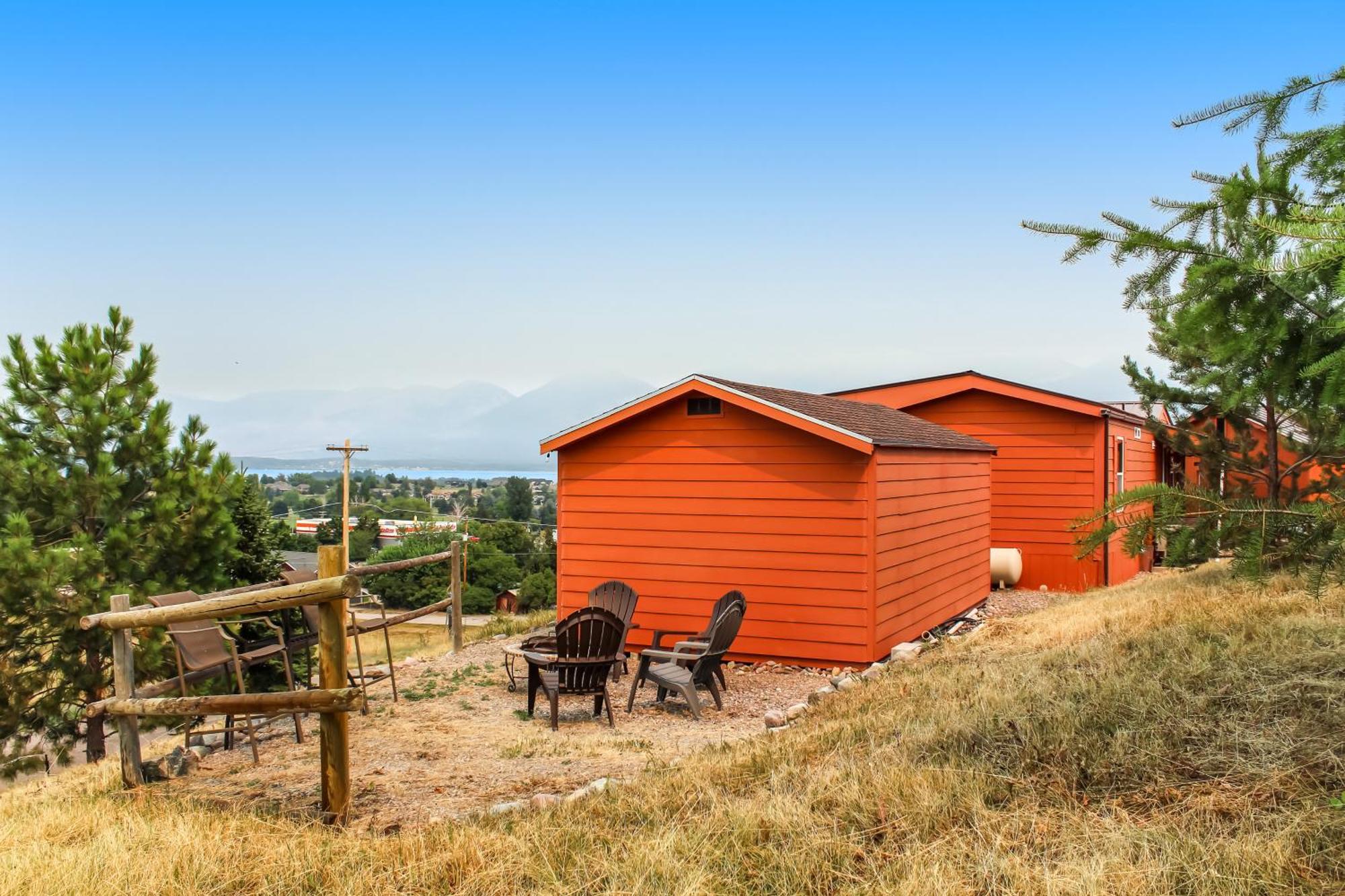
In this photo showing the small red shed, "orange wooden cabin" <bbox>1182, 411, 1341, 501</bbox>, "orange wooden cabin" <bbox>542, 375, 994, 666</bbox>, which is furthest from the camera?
the small red shed

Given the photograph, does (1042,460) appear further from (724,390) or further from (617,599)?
(617,599)

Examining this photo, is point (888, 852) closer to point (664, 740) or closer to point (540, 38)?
point (664, 740)

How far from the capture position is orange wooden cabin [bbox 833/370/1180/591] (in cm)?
1505

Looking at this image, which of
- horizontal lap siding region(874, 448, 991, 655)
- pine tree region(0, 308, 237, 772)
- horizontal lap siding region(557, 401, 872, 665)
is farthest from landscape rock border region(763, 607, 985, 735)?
pine tree region(0, 308, 237, 772)

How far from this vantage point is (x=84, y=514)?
12.1 metres

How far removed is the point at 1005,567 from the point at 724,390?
8021 mm

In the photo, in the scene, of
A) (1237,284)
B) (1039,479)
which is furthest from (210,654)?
(1039,479)

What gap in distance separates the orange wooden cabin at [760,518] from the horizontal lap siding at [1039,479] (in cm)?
491

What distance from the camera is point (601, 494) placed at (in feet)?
34.9

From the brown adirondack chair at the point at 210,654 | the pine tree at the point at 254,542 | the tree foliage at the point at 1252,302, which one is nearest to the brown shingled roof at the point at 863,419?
the tree foliage at the point at 1252,302

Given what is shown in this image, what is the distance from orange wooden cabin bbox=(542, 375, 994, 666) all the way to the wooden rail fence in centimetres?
564

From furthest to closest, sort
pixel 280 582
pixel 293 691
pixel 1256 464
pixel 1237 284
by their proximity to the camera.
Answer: pixel 1256 464 < pixel 280 582 < pixel 293 691 < pixel 1237 284

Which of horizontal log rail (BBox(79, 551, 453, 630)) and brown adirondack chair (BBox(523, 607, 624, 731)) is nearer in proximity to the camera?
horizontal log rail (BBox(79, 551, 453, 630))

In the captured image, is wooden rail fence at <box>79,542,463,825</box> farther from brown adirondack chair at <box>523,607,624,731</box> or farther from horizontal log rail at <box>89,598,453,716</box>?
brown adirondack chair at <box>523,607,624,731</box>
